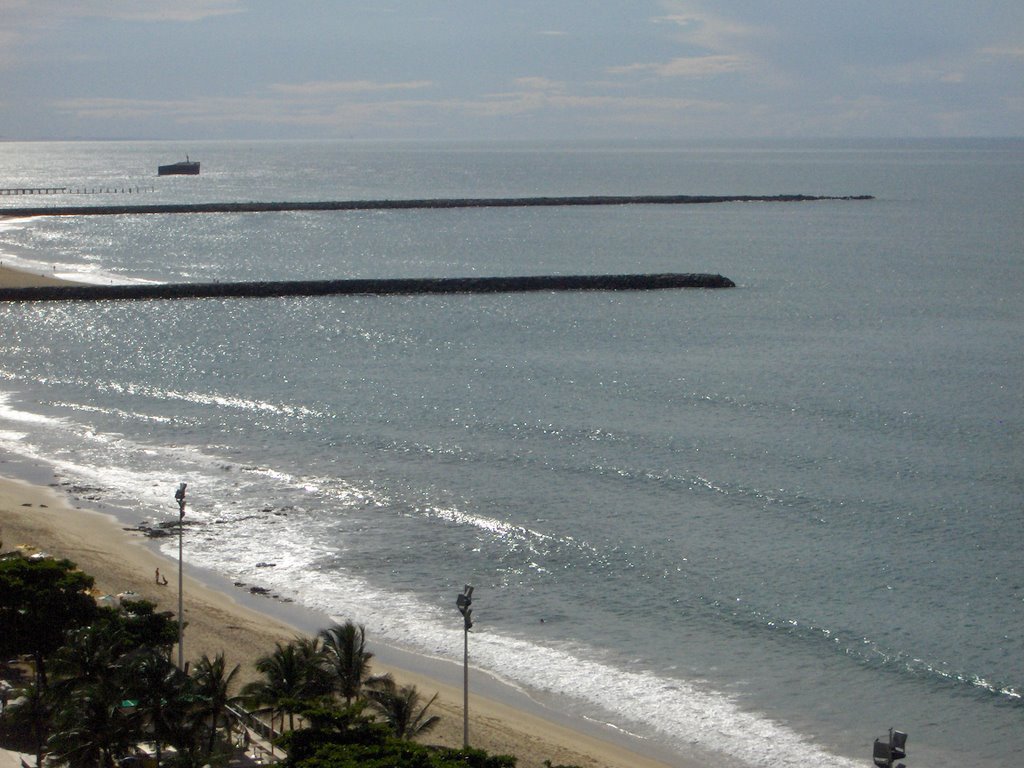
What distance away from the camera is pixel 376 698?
65.3ft

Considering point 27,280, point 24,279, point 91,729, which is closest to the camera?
point 91,729

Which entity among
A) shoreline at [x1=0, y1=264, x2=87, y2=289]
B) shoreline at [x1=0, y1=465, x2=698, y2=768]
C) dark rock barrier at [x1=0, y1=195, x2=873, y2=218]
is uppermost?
dark rock barrier at [x1=0, y1=195, x2=873, y2=218]

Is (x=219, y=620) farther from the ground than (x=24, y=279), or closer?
closer

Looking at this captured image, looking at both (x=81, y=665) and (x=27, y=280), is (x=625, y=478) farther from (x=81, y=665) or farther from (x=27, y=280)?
(x=27, y=280)

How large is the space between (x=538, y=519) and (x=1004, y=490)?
13.9 metres

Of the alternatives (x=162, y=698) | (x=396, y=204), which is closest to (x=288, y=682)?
(x=162, y=698)

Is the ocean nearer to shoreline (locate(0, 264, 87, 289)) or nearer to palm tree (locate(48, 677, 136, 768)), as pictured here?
shoreline (locate(0, 264, 87, 289))

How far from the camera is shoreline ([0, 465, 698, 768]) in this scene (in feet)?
72.0

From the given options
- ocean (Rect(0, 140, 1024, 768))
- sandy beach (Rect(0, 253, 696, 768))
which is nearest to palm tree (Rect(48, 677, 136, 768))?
sandy beach (Rect(0, 253, 696, 768))

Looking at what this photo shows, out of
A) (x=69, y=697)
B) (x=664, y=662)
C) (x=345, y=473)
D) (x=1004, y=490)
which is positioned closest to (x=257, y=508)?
(x=345, y=473)

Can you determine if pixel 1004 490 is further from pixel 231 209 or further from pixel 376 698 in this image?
pixel 231 209

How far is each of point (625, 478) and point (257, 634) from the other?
564 inches

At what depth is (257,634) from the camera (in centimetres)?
2634

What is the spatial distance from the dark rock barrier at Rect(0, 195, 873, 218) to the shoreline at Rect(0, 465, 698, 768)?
117 meters
